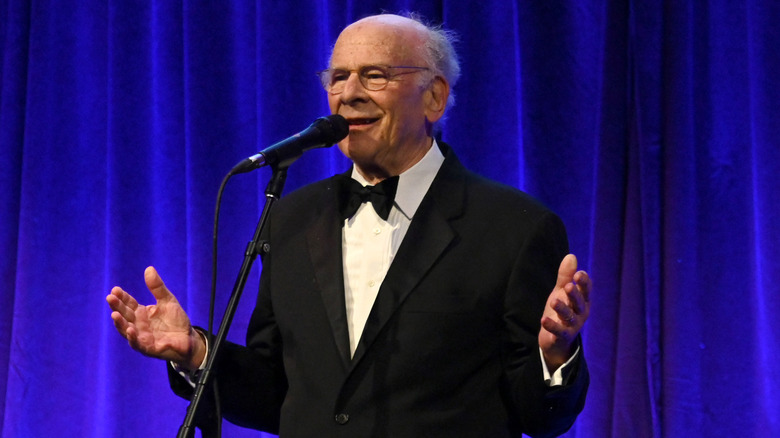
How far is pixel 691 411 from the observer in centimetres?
261

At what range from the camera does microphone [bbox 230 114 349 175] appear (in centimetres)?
157

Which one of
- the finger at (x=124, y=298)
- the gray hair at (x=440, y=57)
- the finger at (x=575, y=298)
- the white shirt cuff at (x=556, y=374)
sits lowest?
the white shirt cuff at (x=556, y=374)

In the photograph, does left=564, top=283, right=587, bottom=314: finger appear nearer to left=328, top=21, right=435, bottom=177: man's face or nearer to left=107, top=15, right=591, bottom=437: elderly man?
left=107, top=15, right=591, bottom=437: elderly man

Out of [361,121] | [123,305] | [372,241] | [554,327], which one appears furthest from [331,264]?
[554,327]

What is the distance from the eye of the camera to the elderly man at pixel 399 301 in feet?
5.77

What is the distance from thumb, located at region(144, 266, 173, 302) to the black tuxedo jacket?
7.2 inches

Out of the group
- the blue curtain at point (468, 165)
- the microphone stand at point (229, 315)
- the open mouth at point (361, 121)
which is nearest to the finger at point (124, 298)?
the microphone stand at point (229, 315)

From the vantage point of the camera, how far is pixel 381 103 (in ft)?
6.75

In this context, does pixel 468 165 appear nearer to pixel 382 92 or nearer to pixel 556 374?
pixel 382 92

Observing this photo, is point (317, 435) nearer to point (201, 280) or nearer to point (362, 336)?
point (362, 336)

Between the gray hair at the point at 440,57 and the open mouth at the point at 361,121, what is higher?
the gray hair at the point at 440,57

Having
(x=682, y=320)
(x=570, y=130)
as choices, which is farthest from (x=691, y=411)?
(x=570, y=130)

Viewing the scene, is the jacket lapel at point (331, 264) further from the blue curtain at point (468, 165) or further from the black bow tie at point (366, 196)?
the blue curtain at point (468, 165)

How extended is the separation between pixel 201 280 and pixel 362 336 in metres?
1.58
